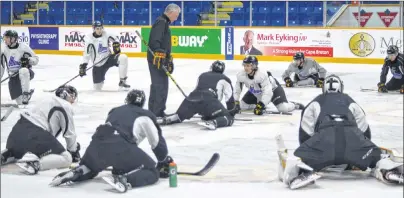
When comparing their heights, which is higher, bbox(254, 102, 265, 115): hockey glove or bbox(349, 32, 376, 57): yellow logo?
bbox(349, 32, 376, 57): yellow logo

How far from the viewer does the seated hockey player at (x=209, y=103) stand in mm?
8586

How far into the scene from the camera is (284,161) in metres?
5.50

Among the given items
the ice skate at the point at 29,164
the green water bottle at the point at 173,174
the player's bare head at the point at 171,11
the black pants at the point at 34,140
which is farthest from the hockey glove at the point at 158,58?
the green water bottle at the point at 173,174

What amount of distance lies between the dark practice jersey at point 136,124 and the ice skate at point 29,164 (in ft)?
2.31

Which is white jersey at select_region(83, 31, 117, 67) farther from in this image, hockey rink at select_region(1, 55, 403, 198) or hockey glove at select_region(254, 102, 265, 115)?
hockey glove at select_region(254, 102, 265, 115)

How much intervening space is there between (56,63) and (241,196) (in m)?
14.7

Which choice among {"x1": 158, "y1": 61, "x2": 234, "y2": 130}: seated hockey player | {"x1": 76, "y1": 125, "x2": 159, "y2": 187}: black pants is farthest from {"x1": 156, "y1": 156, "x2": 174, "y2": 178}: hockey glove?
{"x1": 158, "y1": 61, "x2": 234, "y2": 130}: seated hockey player

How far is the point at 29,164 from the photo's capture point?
5844mm

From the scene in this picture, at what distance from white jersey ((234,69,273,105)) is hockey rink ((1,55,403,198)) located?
0.80 ft

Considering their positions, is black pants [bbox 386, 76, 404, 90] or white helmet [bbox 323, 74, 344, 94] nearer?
white helmet [bbox 323, 74, 344, 94]

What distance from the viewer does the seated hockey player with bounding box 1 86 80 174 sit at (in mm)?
6027

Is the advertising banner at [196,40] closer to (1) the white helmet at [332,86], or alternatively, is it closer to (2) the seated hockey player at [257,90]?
(2) the seated hockey player at [257,90]

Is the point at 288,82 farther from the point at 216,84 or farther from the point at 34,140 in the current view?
the point at 34,140

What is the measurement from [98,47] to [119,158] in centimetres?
800
